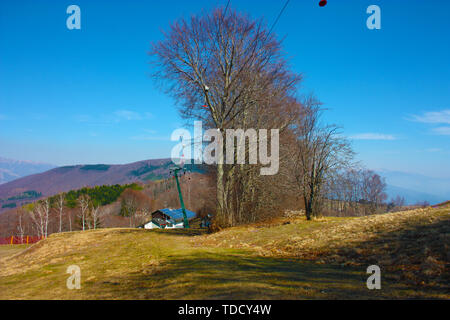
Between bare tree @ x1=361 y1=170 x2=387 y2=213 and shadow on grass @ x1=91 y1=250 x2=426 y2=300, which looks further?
bare tree @ x1=361 y1=170 x2=387 y2=213

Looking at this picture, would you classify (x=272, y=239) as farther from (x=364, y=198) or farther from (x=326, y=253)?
(x=364, y=198)

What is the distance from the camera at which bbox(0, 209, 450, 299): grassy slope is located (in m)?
4.59

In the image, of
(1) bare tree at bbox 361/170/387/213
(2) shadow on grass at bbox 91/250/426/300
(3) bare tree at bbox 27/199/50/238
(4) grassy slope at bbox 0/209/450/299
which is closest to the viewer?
(2) shadow on grass at bbox 91/250/426/300

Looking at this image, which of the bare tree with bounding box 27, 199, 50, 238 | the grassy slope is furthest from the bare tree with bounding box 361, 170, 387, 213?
the bare tree with bounding box 27, 199, 50, 238

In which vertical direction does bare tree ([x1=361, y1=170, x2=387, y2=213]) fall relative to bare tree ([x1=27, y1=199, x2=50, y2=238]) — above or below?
above

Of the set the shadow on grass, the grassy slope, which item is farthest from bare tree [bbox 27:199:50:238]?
the shadow on grass

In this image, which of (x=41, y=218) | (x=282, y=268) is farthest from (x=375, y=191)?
(x=41, y=218)

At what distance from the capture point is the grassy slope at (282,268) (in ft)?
15.1

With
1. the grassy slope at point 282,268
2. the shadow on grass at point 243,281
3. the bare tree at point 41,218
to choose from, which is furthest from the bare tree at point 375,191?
the bare tree at point 41,218

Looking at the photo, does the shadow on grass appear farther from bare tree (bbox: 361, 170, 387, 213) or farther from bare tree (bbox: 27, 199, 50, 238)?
bare tree (bbox: 27, 199, 50, 238)

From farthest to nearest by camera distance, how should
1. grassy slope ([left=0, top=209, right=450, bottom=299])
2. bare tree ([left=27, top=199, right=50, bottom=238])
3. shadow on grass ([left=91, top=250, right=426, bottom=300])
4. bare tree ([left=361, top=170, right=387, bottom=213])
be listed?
bare tree ([left=27, top=199, right=50, bottom=238]), bare tree ([left=361, top=170, right=387, bottom=213]), grassy slope ([left=0, top=209, right=450, bottom=299]), shadow on grass ([left=91, top=250, right=426, bottom=300])

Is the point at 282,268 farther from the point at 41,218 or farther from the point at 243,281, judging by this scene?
the point at 41,218

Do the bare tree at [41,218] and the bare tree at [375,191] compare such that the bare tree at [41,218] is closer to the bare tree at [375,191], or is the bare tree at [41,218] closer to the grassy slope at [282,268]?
the grassy slope at [282,268]
